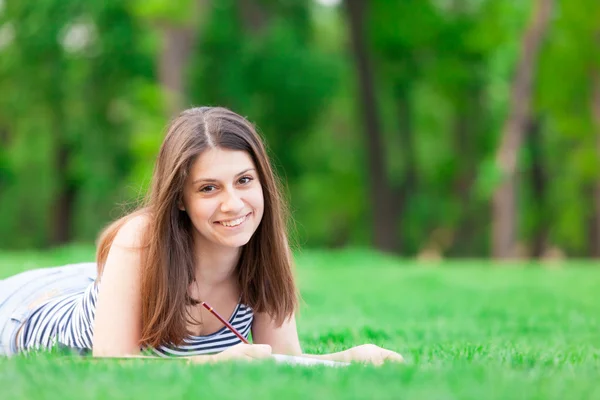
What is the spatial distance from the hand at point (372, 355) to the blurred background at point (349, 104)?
14112 millimetres

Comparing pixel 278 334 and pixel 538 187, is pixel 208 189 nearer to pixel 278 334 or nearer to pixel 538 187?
pixel 278 334

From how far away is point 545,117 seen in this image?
29.7 metres

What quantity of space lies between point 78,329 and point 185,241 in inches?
27.9

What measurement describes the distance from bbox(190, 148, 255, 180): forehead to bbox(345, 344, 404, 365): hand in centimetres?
93

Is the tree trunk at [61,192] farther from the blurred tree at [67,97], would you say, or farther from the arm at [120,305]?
the arm at [120,305]

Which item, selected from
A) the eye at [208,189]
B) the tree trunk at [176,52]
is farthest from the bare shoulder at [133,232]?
the tree trunk at [176,52]

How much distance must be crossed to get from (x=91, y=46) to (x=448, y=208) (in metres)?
14.4

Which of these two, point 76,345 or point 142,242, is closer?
point 142,242

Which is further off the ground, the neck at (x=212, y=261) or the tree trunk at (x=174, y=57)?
the tree trunk at (x=174, y=57)

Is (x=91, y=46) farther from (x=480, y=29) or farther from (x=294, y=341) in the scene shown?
(x=294, y=341)

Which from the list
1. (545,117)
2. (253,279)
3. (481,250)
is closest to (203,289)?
(253,279)

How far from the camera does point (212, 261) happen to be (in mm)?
4043

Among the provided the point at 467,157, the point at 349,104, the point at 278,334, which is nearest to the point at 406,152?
the point at 467,157

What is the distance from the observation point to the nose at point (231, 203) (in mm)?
3740
